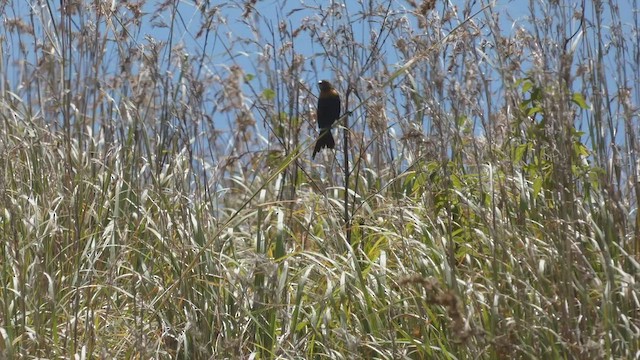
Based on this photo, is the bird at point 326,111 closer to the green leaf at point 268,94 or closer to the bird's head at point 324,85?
the bird's head at point 324,85

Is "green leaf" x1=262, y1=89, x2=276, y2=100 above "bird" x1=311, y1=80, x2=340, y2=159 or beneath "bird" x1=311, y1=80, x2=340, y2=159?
above

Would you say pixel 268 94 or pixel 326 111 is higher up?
pixel 268 94

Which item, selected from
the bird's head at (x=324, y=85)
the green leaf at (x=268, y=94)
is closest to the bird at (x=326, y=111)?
the bird's head at (x=324, y=85)

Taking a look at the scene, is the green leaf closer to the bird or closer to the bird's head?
the bird's head

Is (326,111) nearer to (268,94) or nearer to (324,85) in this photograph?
(324,85)

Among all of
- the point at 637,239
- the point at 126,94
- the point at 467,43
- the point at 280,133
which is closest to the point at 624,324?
the point at 637,239

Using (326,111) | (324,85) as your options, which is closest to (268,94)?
(324,85)

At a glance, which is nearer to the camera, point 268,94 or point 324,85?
point 324,85

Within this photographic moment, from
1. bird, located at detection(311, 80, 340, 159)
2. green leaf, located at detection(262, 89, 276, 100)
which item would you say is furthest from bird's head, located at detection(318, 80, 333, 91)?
green leaf, located at detection(262, 89, 276, 100)

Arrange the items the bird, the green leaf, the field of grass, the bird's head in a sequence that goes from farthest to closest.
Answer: the green leaf → the bird's head → the bird → the field of grass

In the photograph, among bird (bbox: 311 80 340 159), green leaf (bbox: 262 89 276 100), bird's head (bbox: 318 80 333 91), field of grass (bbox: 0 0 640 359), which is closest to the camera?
field of grass (bbox: 0 0 640 359)

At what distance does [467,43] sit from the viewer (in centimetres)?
366

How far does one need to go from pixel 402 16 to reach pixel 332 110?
1.46 ft

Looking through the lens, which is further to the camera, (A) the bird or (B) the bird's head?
(B) the bird's head
